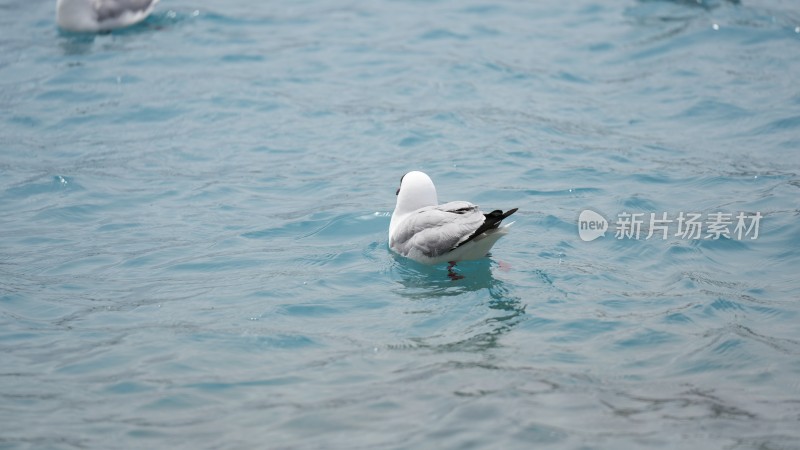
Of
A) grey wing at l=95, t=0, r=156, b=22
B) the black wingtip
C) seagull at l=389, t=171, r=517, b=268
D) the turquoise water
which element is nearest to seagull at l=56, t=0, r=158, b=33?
grey wing at l=95, t=0, r=156, b=22

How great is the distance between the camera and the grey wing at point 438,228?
7895 mm

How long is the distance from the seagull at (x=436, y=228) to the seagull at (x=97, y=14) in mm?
8499

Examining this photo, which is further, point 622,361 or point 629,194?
point 629,194

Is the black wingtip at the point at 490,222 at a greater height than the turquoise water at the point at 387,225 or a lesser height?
greater

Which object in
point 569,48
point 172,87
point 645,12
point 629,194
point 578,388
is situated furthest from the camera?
point 645,12

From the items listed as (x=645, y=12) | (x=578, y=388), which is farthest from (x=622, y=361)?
(x=645, y=12)

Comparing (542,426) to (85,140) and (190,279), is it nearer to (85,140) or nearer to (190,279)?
(190,279)

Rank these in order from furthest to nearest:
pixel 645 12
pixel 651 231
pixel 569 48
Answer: pixel 645 12
pixel 569 48
pixel 651 231

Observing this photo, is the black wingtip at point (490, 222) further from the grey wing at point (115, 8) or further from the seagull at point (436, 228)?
the grey wing at point (115, 8)

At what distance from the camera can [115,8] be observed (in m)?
15.4

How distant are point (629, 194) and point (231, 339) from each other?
4595 millimetres

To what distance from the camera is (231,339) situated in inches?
281

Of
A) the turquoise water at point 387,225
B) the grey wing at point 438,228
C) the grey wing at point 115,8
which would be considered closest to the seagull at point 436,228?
the grey wing at point 438,228

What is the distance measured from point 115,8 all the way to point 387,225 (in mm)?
8044
